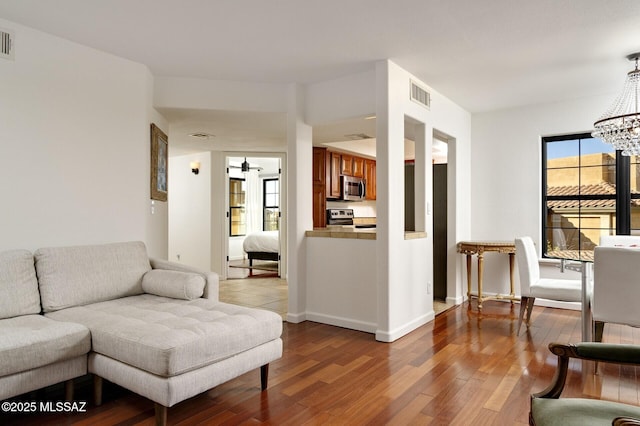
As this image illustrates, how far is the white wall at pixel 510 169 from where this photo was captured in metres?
4.93

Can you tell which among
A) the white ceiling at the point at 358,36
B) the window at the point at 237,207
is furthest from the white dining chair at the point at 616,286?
the window at the point at 237,207

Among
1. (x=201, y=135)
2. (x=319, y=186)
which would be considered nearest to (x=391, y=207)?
(x=319, y=186)

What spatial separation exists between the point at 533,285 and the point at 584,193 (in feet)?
5.96

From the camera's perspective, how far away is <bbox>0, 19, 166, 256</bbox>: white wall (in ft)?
9.60

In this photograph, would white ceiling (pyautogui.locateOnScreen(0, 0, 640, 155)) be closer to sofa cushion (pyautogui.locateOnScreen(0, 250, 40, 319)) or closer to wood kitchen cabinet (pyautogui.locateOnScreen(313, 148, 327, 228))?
sofa cushion (pyautogui.locateOnScreen(0, 250, 40, 319))

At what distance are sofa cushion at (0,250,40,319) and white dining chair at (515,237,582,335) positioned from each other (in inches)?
150

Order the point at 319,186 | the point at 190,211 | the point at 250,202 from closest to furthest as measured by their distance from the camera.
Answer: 1. the point at 319,186
2. the point at 190,211
3. the point at 250,202

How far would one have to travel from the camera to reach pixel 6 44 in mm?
2865

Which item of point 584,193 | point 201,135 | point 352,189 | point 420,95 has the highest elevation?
point 420,95

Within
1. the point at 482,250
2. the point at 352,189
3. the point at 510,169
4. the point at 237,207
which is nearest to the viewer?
the point at 482,250

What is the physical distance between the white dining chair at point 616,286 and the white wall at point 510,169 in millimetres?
2276

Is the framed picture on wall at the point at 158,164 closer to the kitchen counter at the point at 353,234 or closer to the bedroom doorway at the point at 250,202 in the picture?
the kitchen counter at the point at 353,234

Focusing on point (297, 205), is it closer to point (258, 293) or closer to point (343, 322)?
point (343, 322)

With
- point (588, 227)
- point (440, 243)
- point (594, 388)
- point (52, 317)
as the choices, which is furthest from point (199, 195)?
point (594, 388)
